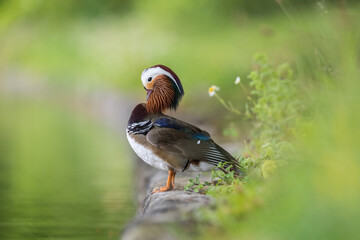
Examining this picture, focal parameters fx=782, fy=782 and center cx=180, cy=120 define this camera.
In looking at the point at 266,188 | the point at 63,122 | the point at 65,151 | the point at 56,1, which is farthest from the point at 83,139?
the point at 56,1

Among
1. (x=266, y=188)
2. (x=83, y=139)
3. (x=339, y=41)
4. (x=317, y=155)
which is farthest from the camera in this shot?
(x=83, y=139)

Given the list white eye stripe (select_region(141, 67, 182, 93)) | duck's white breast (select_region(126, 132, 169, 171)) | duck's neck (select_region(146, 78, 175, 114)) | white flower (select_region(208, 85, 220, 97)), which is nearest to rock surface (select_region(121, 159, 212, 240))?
duck's white breast (select_region(126, 132, 169, 171))

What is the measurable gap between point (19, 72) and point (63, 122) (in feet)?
42.8

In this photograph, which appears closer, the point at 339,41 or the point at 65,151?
the point at 339,41

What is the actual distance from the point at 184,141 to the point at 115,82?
14725 mm

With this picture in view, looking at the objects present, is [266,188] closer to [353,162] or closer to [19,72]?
[353,162]

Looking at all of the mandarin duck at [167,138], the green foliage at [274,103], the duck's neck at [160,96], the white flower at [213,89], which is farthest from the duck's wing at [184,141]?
the green foliage at [274,103]

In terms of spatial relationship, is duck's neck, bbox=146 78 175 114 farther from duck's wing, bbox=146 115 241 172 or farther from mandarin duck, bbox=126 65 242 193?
duck's wing, bbox=146 115 241 172

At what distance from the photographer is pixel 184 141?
4.43 m

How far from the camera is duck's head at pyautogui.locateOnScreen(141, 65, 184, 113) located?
462 centimetres

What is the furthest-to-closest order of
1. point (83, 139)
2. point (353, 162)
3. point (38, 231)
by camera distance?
point (83, 139) → point (38, 231) → point (353, 162)

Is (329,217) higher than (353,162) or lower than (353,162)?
lower

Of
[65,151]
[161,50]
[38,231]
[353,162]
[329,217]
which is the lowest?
[329,217]

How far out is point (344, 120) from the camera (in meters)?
3.19
